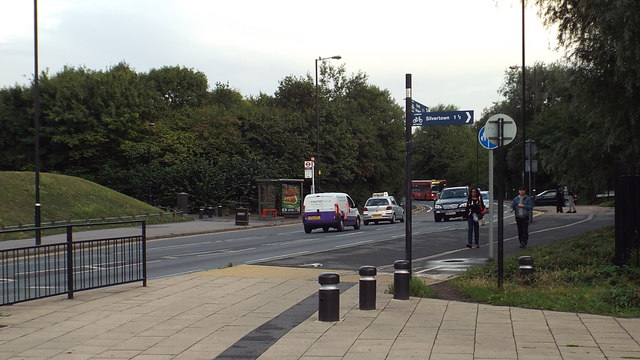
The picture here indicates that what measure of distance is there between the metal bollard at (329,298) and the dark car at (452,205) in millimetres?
30813

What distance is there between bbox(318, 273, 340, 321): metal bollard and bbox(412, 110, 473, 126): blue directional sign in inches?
143

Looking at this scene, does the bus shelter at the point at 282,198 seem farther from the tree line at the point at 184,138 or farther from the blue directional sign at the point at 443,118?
the blue directional sign at the point at 443,118

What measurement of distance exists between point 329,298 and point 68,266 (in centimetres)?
457

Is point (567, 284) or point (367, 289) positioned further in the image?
point (567, 284)

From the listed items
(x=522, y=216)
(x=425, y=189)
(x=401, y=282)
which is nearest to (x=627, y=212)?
(x=401, y=282)

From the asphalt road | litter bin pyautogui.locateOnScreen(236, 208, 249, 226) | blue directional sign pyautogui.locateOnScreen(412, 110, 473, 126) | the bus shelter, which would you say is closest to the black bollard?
blue directional sign pyautogui.locateOnScreen(412, 110, 473, 126)

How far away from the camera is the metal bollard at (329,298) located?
8.90 metres

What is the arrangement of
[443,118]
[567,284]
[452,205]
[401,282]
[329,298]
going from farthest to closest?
1. [452,205]
2. [443,118]
3. [567,284]
4. [401,282]
5. [329,298]

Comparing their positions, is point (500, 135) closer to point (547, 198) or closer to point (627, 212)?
point (627, 212)

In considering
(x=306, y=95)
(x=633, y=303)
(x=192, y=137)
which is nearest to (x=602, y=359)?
(x=633, y=303)

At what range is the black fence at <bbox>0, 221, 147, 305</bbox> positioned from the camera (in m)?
10.3

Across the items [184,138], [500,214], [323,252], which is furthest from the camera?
[184,138]

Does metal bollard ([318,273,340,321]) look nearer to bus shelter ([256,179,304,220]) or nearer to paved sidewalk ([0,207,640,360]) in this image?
paved sidewalk ([0,207,640,360])

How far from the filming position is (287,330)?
8570mm
